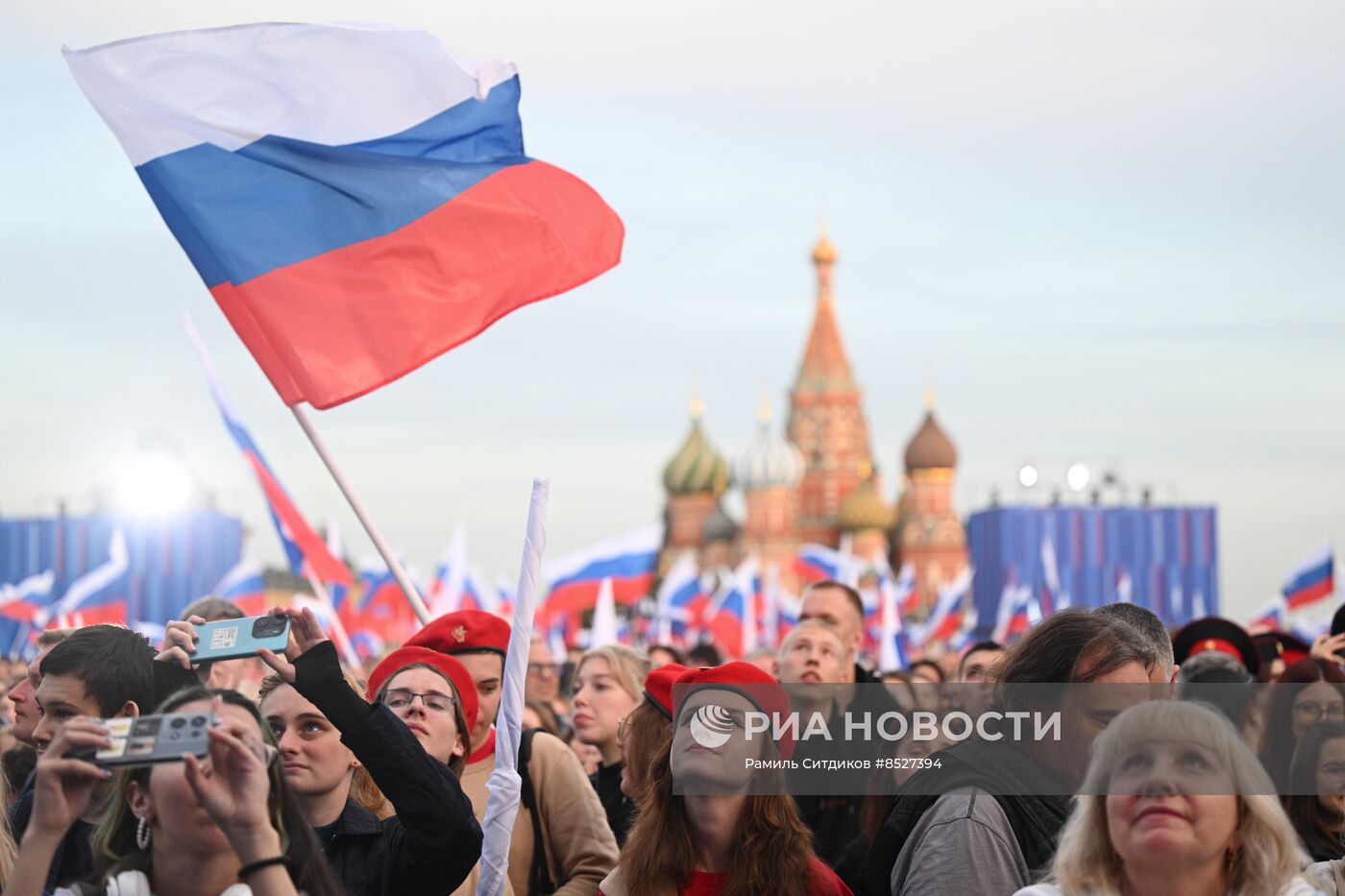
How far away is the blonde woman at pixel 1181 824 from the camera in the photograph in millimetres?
3201

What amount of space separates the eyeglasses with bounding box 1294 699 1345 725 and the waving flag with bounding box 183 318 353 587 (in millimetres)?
6727

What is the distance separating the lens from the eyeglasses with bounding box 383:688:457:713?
4.90m

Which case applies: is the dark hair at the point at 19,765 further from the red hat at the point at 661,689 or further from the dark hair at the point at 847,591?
the dark hair at the point at 847,591

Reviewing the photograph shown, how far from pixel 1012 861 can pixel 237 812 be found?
1458 millimetres

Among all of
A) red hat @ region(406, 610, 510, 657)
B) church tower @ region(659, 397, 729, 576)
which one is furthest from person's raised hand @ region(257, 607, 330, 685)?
church tower @ region(659, 397, 729, 576)

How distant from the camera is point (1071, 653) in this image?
4020 mm

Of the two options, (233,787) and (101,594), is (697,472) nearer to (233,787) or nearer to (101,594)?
(101,594)

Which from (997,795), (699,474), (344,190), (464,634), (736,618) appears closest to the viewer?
(997,795)

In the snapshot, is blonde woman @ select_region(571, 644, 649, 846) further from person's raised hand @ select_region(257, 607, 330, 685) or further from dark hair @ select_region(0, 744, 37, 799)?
person's raised hand @ select_region(257, 607, 330, 685)

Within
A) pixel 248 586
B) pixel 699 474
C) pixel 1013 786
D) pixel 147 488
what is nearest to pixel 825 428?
pixel 699 474

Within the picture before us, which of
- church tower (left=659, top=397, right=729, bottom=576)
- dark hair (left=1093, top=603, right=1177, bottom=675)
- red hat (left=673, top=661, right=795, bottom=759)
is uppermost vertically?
dark hair (left=1093, top=603, right=1177, bottom=675)

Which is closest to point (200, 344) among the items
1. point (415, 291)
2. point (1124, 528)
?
point (415, 291)

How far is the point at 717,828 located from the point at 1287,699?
2.78 meters

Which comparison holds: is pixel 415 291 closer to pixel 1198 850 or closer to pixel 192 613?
pixel 192 613
